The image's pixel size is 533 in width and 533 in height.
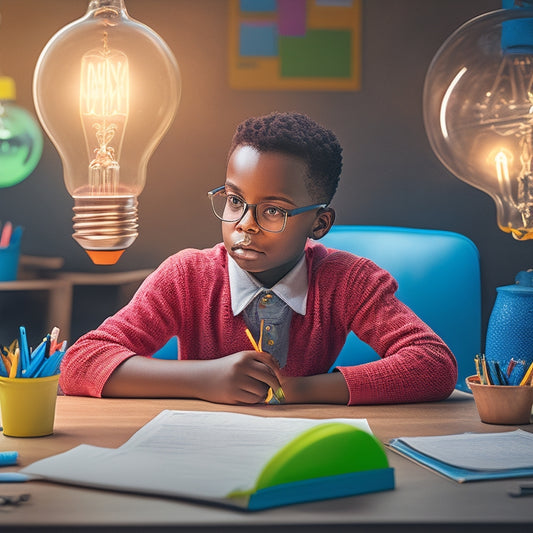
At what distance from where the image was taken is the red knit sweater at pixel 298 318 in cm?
141

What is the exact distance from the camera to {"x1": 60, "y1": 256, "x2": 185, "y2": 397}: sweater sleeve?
1297mm

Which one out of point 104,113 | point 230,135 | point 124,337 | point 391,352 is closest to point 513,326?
point 391,352

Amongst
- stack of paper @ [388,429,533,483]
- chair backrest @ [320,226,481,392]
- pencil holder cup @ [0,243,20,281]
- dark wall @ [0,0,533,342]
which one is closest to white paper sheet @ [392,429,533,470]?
stack of paper @ [388,429,533,483]

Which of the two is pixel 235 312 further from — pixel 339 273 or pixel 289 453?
pixel 289 453

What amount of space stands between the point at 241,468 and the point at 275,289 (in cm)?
71

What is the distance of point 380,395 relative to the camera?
4.16 feet

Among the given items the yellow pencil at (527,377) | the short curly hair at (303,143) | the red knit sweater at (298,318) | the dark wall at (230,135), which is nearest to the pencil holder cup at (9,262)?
the dark wall at (230,135)

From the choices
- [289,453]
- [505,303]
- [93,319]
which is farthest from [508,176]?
[93,319]

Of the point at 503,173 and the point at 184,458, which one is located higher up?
the point at 503,173

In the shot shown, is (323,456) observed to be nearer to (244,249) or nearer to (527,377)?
(527,377)

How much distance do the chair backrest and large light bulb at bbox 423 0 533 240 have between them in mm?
311

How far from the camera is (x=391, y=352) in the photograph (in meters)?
1.42

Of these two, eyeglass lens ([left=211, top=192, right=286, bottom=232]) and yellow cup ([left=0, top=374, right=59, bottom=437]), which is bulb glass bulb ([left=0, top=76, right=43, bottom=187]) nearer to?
eyeglass lens ([left=211, top=192, right=286, bottom=232])

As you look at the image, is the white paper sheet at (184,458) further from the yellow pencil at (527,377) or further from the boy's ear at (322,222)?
the boy's ear at (322,222)
